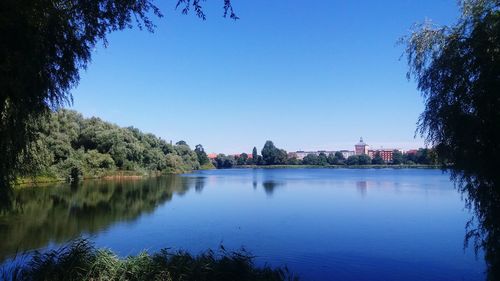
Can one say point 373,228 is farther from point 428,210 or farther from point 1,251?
point 1,251

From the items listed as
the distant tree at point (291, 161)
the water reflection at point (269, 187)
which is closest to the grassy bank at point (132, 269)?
the water reflection at point (269, 187)

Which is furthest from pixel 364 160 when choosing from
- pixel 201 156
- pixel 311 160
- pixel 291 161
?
pixel 201 156

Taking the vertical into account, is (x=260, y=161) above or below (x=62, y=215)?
above

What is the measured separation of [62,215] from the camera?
2342 centimetres

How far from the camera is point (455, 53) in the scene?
867cm

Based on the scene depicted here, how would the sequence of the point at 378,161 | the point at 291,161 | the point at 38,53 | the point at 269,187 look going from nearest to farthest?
the point at 38,53 < the point at 269,187 < the point at 378,161 < the point at 291,161

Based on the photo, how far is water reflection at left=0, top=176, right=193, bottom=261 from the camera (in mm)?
16328

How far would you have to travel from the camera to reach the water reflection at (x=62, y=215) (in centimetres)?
1633

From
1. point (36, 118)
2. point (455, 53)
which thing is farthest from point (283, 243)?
point (36, 118)

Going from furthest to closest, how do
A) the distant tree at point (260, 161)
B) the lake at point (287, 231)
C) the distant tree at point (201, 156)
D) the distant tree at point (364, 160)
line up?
the distant tree at point (260, 161)
the distant tree at point (364, 160)
the distant tree at point (201, 156)
the lake at point (287, 231)

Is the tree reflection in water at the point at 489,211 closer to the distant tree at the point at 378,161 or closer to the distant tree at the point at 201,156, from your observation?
the distant tree at the point at 201,156

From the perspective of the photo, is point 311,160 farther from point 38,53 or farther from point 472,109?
point 38,53

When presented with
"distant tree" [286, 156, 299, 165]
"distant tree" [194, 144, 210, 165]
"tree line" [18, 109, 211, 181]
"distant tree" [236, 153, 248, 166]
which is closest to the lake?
"tree line" [18, 109, 211, 181]

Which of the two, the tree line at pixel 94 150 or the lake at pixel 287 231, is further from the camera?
the tree line at pixel 94 150
